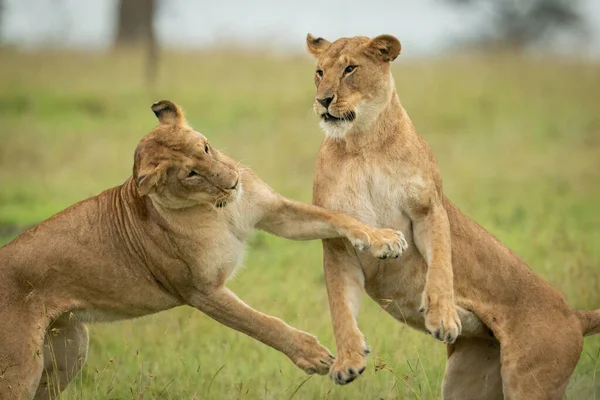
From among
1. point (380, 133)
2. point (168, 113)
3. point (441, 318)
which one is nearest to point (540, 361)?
point (441, 318)

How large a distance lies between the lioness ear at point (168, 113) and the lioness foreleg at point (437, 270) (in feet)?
4.00

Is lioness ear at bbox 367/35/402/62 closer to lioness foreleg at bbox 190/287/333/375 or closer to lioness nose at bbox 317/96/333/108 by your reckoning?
lioness nose at bbox 317/96/333/108

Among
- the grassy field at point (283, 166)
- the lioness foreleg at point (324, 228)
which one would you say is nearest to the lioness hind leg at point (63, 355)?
the grassy field at point (283, 166)

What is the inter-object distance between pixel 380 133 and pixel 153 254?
4.02ft

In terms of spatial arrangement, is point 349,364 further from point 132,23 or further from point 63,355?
point 132,23

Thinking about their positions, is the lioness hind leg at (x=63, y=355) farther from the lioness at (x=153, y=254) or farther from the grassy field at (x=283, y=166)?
the grassy field at (x=283, y=166)

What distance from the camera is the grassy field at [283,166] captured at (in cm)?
595

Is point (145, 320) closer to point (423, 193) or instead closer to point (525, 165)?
point (423, 193)

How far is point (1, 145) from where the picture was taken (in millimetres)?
12891

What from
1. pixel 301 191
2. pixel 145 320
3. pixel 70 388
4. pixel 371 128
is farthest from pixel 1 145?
pixel 371 128

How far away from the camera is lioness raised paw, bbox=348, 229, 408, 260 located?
193 inches

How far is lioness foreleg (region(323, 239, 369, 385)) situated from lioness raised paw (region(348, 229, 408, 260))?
0.25 meters

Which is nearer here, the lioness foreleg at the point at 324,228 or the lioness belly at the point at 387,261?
the lioness foreleg at the point at 324,228

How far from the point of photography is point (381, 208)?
513 cm
